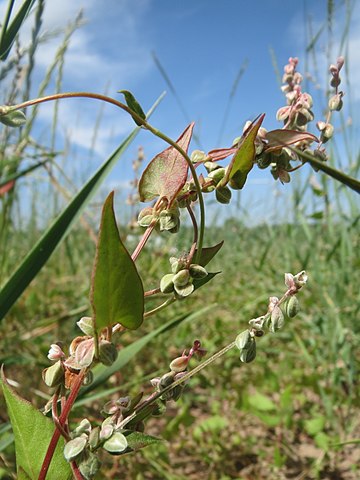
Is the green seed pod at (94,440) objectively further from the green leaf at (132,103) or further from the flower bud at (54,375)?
the green leaf at (132,103)

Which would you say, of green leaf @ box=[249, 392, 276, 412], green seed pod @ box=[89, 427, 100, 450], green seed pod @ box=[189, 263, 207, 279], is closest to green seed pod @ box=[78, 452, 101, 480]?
green seed pod @ box=[89, 427, 100, 450]

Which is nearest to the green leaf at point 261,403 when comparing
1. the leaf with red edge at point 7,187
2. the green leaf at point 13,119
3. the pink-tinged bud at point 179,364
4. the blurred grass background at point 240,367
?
the blurred grass background at point 240,367

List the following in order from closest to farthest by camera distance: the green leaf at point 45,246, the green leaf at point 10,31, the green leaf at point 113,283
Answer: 1. the green leaf at point 113,283
2. the green leaf at point 10,31
3. the green leaf at point 45,246

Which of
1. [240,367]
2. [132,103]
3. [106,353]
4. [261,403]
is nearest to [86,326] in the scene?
[106,353]

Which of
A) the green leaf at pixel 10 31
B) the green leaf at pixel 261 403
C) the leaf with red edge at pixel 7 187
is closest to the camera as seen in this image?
the green leaf at pixel 10 31

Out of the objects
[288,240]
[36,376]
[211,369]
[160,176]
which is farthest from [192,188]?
[288,240]
